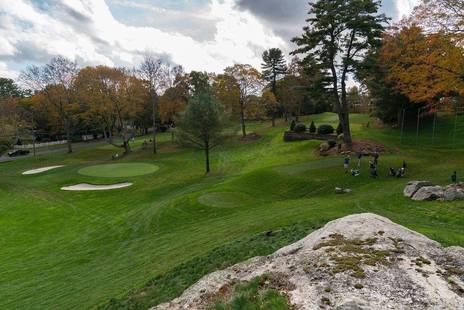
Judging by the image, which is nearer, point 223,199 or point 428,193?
point 428,193

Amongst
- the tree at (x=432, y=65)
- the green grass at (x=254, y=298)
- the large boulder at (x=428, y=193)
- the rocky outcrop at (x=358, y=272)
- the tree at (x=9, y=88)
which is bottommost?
the large boulder at (x=428, y=193)

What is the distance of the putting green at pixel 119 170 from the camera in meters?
37.5

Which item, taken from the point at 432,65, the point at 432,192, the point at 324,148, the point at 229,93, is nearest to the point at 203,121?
the point at 324,148

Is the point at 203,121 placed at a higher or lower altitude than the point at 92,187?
higher

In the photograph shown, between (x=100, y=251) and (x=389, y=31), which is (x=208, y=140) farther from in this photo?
(x=389, y=31)

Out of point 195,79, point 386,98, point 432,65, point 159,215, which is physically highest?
point 195,79

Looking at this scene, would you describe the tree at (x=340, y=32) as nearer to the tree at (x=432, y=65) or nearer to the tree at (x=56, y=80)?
the tree at (x=432, y=65)

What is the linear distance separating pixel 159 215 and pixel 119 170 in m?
20.0

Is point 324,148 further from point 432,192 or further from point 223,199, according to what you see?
point 432,192

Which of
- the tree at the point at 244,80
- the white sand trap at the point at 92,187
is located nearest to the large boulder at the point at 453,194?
the white sand trap at the point at 92,187

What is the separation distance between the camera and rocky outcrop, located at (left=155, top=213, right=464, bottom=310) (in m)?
6.14

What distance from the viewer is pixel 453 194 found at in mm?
17078

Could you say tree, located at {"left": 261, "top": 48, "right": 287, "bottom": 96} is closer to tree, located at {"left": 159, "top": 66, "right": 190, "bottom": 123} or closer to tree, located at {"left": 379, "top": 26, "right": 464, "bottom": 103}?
tree, located at {"left": 159, "top": 66, "right": 190, "bottom": 123}

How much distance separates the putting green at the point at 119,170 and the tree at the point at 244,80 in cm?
A: 2019
